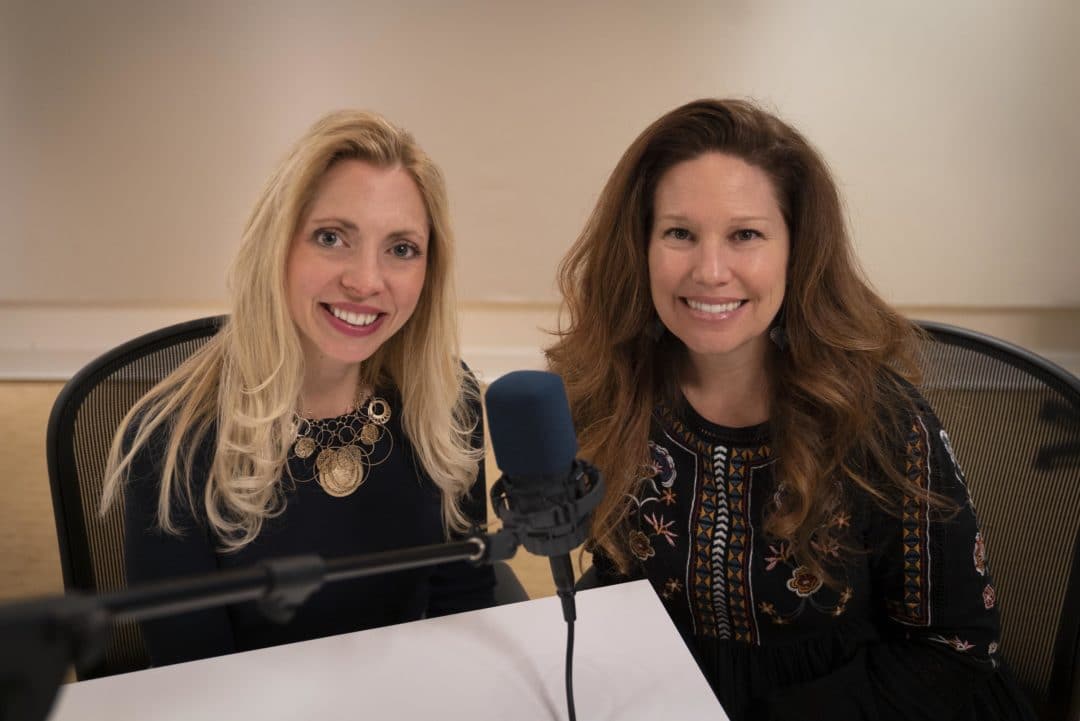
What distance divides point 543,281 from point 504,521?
95.4 inches

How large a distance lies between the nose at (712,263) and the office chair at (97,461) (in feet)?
2.66

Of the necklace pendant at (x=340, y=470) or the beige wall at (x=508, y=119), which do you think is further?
the beige wall at (x=508, y=119)

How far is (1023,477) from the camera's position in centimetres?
120

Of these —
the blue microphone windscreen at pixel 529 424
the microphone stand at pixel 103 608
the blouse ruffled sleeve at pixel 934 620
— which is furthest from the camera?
the blouse ruffled sleeve at pixel 934 620

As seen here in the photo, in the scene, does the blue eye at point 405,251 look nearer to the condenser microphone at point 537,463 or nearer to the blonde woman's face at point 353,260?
the blonde woman's face at point 353,260

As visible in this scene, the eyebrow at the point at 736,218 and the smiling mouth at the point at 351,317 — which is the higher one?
the eyebrow at the point at 736,218

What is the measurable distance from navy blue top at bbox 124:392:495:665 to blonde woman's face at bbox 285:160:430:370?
20 cm

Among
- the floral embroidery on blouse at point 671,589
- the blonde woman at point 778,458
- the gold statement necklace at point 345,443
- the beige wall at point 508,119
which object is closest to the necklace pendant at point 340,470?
the gold statement necklace at point 345,443

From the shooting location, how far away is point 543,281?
9.93 ft

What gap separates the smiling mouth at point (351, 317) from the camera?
47.1 inches

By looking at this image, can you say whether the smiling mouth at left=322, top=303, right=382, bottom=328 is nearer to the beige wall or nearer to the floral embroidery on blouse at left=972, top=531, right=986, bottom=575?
the floral embroidery on blouse at left=972, top=531, right=986, bottom=575

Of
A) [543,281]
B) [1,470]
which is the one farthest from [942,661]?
[1,470]

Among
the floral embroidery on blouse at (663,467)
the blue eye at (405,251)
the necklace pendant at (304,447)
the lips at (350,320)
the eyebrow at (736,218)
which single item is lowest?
the floral embroidery on blouse at (663,467)

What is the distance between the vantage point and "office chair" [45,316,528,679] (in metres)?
1.18
